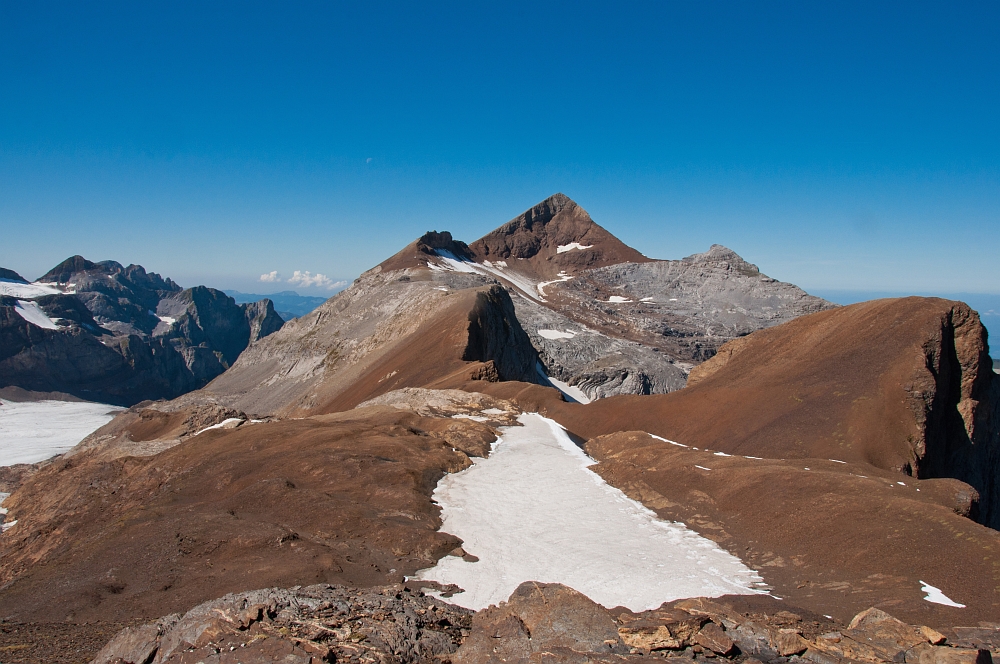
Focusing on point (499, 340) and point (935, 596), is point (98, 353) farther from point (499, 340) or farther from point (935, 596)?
point (935, 596)

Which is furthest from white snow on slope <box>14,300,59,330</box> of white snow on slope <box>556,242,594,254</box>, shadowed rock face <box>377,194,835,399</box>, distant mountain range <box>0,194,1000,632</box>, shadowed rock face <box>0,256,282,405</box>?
distant mountain range <box>0,194,1000,632</box>

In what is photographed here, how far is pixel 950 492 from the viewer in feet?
51.9

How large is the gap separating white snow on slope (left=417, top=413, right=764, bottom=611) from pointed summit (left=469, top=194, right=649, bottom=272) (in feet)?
418

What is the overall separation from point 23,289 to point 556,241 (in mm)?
158868

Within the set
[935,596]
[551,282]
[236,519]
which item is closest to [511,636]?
[935,596]

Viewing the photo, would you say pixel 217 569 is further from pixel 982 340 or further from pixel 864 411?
pixel 982 340

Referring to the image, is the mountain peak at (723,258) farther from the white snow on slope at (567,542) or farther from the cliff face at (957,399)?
the white snow on slope at (567,542)

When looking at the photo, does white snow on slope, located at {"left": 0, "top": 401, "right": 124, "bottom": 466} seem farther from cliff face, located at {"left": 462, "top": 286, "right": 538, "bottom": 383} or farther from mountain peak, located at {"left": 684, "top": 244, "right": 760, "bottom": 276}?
mountain peak, located at {"left": 684, "top": 244, "right": 760, "bottom": 276}

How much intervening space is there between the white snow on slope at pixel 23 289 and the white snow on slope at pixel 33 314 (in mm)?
6846

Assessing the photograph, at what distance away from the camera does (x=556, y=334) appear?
8344 cm

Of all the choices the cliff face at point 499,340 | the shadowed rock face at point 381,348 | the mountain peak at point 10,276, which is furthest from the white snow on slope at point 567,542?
the mountain peak at point 10,276

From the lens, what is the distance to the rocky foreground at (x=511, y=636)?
6.96 m

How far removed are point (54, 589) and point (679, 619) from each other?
1157 cm

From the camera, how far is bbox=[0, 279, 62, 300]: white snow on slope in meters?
168
